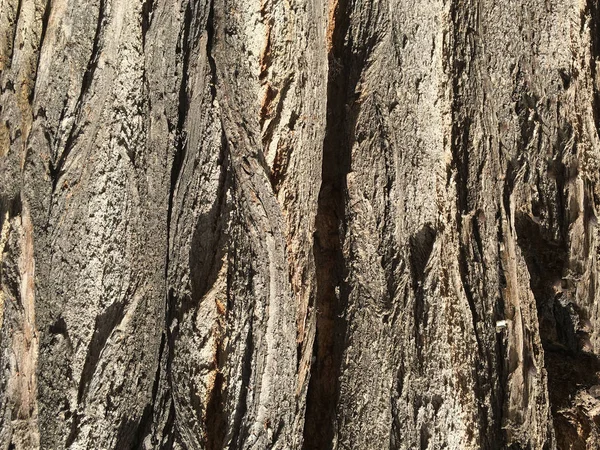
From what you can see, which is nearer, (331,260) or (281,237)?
(281,237)

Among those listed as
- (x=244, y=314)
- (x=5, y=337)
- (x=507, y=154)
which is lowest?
(x=5, y=337)

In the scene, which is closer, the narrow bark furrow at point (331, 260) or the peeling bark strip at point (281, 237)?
the peeling bark strip at point (281, 237)

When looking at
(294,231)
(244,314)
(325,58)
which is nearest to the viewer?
(244,314)

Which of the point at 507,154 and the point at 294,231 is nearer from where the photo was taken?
the point at 294,231

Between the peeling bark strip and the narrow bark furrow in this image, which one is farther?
the narrow bark furrow

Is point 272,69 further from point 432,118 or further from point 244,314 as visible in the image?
point 244,314

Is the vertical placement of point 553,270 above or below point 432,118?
below

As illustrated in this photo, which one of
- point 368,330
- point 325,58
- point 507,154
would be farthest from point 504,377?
point 325,58

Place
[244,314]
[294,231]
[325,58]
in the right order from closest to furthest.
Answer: [244,314], [294,231], [325,58]
